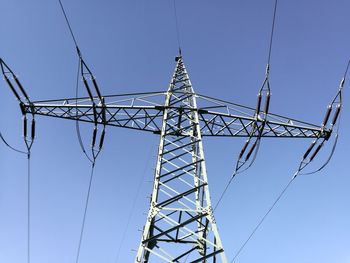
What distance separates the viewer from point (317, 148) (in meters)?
14.0

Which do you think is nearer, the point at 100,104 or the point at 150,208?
the point at 150,208

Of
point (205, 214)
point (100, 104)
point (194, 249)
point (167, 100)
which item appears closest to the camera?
point (205, 214)

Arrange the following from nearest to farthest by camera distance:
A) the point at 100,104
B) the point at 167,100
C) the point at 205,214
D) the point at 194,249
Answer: the point at 205,214 → the point at 194,249 → the point at 100,104 → the point at 167,100

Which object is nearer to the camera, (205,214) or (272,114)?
(205,214)

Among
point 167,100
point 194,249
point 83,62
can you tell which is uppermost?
point 167,100

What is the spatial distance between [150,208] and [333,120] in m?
7.48

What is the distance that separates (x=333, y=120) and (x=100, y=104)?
26.9 feet

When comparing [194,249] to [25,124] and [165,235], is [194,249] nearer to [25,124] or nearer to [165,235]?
[165,235]

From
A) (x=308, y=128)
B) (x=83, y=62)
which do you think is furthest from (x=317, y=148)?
(x=83, y=62)

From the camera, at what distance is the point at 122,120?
14281 millimetres

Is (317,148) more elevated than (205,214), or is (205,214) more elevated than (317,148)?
(317,148)

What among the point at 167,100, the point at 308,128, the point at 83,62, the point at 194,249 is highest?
the point at 167,100

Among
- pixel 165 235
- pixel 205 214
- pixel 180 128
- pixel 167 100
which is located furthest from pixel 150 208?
pixel 167 100

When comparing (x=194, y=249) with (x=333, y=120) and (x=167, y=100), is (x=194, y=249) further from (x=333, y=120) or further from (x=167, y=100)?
(x=333, y=120)
